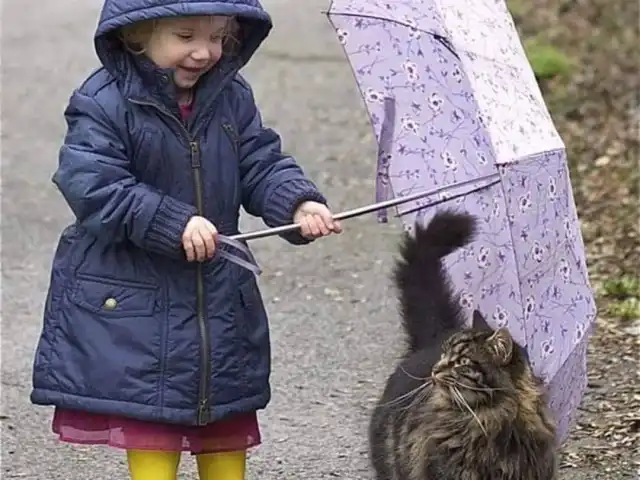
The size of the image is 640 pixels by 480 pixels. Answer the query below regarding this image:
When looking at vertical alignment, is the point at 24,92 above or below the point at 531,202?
above

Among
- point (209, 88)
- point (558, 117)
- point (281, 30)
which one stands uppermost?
point (281, 30)

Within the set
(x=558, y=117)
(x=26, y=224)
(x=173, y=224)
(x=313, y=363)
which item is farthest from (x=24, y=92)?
(x=173, y=224)

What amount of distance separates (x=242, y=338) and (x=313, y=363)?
6.21 ft

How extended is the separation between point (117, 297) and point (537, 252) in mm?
1139

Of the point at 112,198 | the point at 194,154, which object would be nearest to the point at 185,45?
the point at 194,154

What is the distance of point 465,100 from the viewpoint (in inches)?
169

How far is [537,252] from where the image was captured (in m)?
3.85

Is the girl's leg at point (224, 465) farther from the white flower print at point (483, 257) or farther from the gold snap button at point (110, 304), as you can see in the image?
the white flower print at point (483, 257)

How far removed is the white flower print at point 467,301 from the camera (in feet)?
14.3

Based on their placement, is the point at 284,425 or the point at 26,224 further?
the point at 26,224

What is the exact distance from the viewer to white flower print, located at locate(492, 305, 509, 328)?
4141mm

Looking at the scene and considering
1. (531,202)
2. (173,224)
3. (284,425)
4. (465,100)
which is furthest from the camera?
(284,425)

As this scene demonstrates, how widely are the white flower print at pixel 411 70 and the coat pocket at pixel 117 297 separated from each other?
1.25 meters

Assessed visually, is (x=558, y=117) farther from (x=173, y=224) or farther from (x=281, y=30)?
(x=173, y=224)
